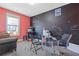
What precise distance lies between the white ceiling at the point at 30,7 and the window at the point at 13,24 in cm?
21

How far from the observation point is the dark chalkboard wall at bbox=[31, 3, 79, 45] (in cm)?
290

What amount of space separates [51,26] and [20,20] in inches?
35.9

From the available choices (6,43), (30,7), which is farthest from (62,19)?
(6,43)

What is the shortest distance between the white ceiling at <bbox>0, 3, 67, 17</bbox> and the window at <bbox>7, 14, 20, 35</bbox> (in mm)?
208

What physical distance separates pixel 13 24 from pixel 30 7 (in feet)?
2.22

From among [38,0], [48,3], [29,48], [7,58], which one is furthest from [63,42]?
[7,58]

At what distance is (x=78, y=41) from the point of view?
281 centimetres

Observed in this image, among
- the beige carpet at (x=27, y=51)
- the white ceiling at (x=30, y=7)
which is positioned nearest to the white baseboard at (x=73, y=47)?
the beige carpet at (x=27, y=51)

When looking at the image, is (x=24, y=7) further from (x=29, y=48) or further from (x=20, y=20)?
(x=29, y=48)

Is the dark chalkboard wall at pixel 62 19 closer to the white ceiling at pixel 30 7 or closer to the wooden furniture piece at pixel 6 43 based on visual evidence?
the white ceiling at pixel 30 7

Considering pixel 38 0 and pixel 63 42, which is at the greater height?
pixel 38 0

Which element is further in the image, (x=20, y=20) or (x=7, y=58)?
(x=20, y=20)

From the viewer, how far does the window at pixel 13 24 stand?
2.73 metres

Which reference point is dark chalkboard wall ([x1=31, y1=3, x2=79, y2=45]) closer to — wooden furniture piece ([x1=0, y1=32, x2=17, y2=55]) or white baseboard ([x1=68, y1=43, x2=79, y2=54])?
white baseboard ([x1=68, y1=43, x2=79, y2=54])
